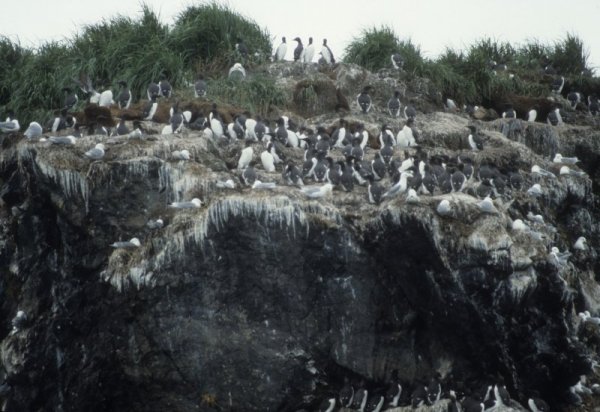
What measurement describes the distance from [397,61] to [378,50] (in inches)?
44.8

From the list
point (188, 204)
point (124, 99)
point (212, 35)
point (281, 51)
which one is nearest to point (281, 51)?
point (281, 51)

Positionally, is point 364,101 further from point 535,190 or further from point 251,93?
point 535,190

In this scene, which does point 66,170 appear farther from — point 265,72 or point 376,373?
point 265,72

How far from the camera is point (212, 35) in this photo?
28.0m

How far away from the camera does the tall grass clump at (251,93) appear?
2534cm

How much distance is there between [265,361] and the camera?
63.9 ft

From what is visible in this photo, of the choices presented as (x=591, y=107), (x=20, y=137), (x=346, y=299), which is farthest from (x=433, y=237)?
(x=591, y=107)

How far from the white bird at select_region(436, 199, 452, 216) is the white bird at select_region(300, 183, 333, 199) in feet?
6.39

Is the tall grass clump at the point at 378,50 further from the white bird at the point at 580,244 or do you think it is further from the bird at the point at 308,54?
the white bird at the point at 580,244

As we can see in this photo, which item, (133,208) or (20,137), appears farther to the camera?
(20,137)

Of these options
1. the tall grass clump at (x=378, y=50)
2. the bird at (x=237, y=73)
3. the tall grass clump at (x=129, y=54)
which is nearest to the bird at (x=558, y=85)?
the tall grass clump at (x=378, y=50)

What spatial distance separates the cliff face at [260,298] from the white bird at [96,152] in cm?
17

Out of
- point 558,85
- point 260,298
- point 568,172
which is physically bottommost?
point 260,298

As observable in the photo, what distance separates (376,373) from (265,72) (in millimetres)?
9669
